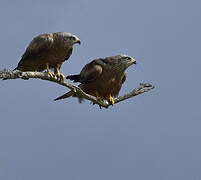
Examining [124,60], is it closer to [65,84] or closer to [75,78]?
[75,78]

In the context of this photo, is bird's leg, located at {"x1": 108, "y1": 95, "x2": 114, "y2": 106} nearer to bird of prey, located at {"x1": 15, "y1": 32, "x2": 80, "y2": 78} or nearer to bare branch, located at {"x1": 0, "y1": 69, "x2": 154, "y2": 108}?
bare branch, located at {"x1": 0, "y1": 69, "x2": 154, "y2": 108}

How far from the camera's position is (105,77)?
994 centimetres

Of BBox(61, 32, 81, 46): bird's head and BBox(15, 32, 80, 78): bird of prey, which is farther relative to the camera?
BBox(61, 32, 81, 46): bird's head

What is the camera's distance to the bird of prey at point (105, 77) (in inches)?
389

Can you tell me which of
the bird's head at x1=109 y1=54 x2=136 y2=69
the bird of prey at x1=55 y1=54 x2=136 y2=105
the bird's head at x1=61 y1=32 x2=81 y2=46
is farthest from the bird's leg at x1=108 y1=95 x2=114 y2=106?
the bird's head at x1=61 y1=32 x2=81 y2=46

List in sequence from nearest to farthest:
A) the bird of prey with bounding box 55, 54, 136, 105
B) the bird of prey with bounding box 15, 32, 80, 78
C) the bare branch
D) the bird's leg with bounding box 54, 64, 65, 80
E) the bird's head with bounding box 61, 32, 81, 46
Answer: the bare branch < the bird's leg with bounding box 54, 64, 65, 80 < the bird of prey with bounding box 15, 32, 80, 78 < the bird's head with bounding box 61, 32, 81, 46 < the bird of prey with bounding box 55, 54, 136, 105

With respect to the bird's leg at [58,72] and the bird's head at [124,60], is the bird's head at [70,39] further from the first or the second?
the bird's head at [124,60]

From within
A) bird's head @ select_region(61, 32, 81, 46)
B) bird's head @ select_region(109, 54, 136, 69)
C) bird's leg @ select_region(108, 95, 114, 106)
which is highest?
bird's head @ select_region(61, 32, 81, 46)

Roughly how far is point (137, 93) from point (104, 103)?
73 centimetres

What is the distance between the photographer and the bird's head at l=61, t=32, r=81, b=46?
9.73 m

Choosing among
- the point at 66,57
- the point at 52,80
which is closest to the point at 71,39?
the point at 66,57

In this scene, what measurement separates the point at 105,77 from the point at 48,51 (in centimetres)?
138

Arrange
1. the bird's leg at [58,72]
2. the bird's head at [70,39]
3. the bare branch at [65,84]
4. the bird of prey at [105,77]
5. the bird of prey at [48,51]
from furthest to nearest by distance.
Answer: the bird of prey at [105,77] < the bird's head at [70,39] < the bird of prey at [48,51] < the bird's leg at [58,72] < the bare branch at [65,84]

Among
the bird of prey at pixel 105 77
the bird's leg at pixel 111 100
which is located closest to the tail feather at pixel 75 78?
the bird of prey at pixel 105 77
